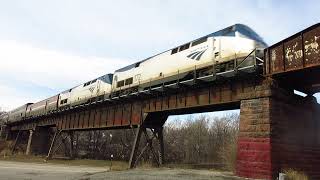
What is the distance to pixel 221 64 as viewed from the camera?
2020 centimetres

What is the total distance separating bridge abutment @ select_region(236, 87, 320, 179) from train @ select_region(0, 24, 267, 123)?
274 centimetres

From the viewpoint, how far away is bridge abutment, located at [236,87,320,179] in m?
16.4

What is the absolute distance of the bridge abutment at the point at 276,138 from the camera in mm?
16438

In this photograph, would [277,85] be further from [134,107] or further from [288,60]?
[134,107]

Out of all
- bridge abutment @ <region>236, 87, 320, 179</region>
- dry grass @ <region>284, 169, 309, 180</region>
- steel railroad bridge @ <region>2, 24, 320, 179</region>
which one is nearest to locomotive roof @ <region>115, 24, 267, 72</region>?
steel railroad bridge @ <region>2, 24, 320, 179</region>

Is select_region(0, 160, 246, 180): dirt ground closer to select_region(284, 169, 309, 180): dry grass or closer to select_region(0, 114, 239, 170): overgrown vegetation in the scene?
select_region(284, 169, 309, 180): dry grass

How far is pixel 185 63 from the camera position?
76.3 ft

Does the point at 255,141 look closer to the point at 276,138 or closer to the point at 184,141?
the point at 276,138

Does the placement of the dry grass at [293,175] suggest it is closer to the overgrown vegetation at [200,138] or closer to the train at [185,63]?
the train at [185,63]

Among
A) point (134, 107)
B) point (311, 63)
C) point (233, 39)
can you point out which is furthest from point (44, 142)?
point (311, 63)

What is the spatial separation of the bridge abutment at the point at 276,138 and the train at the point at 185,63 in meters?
2.74

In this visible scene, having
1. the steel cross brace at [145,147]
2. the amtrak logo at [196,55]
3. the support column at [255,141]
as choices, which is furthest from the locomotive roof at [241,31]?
the steel cross brace at [145,147]

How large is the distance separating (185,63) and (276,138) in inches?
341

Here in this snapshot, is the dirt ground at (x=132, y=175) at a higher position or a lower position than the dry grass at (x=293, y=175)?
lower
